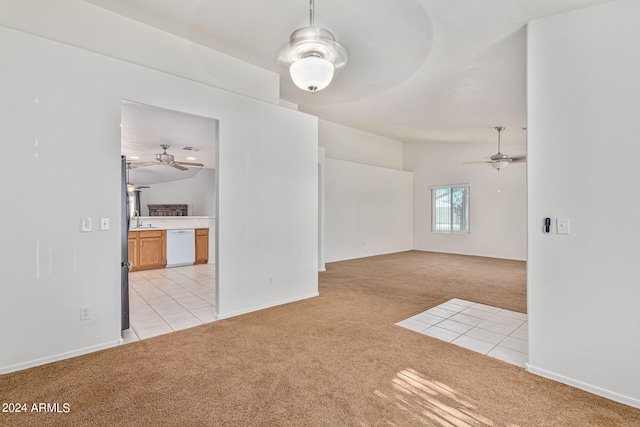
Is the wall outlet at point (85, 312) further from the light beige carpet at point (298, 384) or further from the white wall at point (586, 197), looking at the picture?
the white wall at point (586, 197)

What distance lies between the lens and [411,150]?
9.86 m

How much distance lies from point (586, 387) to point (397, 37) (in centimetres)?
336

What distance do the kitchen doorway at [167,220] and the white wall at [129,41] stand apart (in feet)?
1.77

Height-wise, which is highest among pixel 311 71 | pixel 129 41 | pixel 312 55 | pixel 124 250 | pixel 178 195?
pixel 129 41

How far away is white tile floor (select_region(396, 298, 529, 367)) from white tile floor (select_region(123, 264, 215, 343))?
251 cm

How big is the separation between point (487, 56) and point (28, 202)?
4.58 meters

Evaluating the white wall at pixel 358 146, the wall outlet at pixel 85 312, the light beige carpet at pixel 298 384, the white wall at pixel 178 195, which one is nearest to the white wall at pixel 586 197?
the light beige carpet at pixel 298 384

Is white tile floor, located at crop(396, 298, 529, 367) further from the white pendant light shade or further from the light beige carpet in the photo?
the white pendant light shade

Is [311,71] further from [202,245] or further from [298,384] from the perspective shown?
[202,245]

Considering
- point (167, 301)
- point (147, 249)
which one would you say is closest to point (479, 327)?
point (167, 301)

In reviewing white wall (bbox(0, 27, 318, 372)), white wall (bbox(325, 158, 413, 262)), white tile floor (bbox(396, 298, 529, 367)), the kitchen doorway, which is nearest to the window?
white wall (bbox(325, 158, 413, 262))

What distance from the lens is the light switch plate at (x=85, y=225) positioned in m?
2.64

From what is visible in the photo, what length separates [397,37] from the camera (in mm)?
3070

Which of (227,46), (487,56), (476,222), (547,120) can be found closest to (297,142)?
(227,46)
